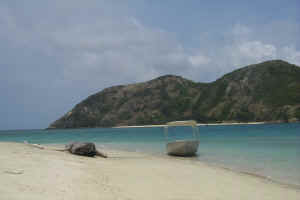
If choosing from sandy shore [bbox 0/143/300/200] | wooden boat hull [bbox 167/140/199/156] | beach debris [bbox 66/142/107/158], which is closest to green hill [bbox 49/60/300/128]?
wooden boat hull [bbox 167/140/199/156]

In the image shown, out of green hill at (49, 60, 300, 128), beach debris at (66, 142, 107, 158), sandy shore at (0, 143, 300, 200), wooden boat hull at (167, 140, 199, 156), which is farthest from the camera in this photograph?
green hill at (49, 60, 300, 128)

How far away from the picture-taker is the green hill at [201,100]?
106938 millimetres

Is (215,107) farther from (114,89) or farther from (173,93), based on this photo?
(114,89)

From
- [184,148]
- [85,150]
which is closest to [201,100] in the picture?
[184,148]

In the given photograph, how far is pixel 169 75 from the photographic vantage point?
154m

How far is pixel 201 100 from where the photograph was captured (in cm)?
13288

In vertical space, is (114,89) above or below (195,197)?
above

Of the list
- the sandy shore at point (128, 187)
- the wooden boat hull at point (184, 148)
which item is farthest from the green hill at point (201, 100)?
the sandy shore at point (128, 187)

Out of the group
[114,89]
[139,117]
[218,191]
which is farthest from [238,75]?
[218,191]

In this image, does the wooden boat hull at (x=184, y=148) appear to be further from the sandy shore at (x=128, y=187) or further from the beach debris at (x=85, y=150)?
the sandy shore at (x=128, y=187)

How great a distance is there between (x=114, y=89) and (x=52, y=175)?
148 metres

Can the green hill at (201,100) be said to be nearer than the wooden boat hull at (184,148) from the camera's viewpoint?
No

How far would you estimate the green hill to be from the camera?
4210 inches

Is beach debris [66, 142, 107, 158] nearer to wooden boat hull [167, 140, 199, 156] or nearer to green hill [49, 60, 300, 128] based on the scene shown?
wooden boat hull [167, 140, 199, 156]
